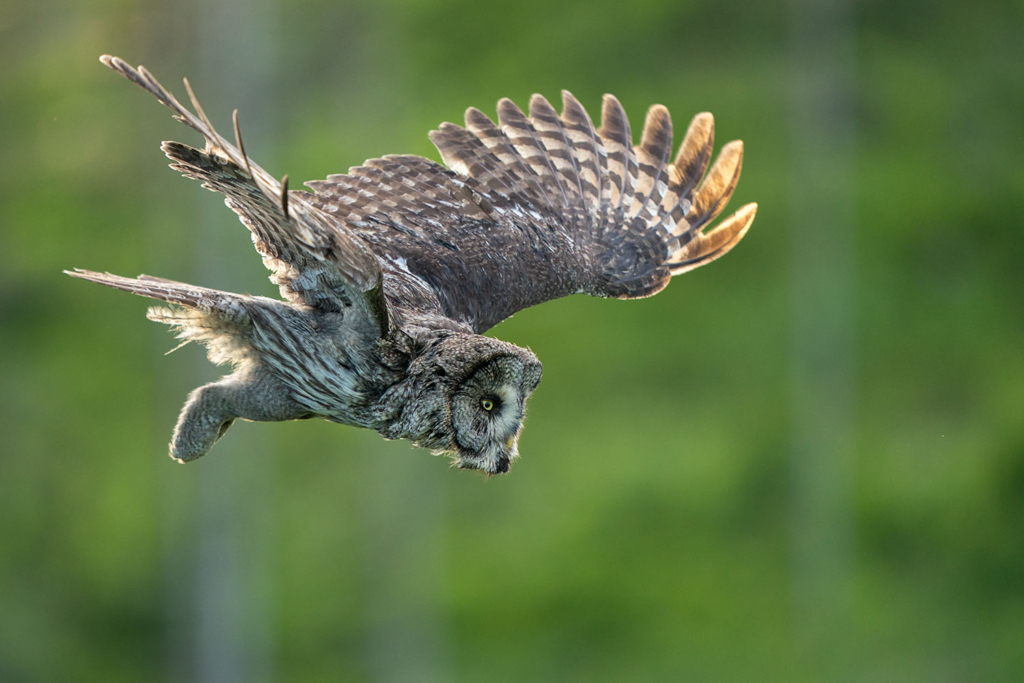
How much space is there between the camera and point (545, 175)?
22.1 feet

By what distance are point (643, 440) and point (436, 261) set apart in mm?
7787

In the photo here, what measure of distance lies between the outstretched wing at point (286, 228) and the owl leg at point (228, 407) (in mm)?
331

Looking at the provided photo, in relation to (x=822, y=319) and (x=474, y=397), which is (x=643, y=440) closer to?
(x=822, y=319)

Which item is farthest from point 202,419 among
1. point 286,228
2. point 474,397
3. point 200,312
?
point 474,397

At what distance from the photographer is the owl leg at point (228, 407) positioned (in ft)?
15.7

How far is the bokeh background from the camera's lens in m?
12.3

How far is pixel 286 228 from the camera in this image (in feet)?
14.5

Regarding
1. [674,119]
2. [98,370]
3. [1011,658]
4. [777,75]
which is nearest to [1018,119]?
[777,75]

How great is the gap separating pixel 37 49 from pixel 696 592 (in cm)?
1010

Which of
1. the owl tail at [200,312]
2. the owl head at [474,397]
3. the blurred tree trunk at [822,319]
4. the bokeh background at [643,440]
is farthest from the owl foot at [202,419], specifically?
→ the blurred tree trunk at [822,319]

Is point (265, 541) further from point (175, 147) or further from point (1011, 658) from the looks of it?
point (175, 147)

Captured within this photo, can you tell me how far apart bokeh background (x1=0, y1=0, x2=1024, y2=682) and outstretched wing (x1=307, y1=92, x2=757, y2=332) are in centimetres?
594

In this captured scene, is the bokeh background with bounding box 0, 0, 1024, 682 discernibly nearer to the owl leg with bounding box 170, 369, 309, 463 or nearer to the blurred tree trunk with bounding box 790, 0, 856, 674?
the blurred tree trunk with bounding box 790, 0, 856, 674

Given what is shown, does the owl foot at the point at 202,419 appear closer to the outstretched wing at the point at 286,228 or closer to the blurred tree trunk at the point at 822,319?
the outstretched wing at the point at 286,228
